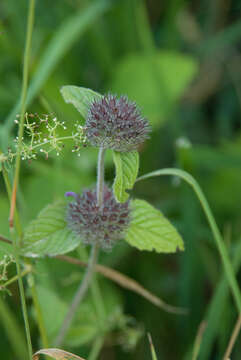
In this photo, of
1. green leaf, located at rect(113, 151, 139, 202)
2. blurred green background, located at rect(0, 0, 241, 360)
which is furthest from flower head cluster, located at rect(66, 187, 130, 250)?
blurred green background, located at rect(0, 0, 241, 360)

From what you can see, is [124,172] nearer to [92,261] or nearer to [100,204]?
[100,204]

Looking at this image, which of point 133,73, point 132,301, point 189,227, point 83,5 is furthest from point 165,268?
point 83,5

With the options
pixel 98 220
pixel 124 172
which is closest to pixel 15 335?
pixel 98 220

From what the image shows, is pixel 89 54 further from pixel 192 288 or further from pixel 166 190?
pixel 192 288

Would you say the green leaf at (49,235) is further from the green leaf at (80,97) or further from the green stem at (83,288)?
the green leaf at (80,97)

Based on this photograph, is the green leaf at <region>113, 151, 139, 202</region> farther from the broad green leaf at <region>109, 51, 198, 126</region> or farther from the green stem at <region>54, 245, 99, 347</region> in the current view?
the broad green leaf at <region>109, 51, 198, 126</region>

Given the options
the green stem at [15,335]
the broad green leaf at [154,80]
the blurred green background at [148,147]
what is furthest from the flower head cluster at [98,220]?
the broad green leaf at [154,80]
